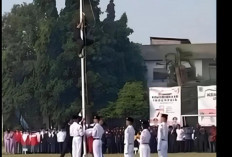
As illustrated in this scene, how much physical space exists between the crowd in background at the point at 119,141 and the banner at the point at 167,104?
64 cm

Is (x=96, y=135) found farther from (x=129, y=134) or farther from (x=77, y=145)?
(x=129, y=134)

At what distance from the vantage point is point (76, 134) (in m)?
14.6

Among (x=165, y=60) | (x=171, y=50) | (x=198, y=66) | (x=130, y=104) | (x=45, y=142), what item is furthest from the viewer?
(x=171, y=50)

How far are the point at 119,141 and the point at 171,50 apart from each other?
17.9m

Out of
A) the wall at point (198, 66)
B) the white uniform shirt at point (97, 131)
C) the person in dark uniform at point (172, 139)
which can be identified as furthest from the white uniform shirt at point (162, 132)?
the wall at point (198, 66)

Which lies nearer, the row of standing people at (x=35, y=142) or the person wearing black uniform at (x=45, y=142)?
the row of standing people at (x=35, y=142)

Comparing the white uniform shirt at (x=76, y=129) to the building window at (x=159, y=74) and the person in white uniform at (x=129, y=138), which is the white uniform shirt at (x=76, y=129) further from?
the building window at (x=159, y=74)

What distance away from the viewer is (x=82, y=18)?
15609 millimetres

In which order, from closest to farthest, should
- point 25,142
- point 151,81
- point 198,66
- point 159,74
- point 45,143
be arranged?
point 45,143 < point 25,142 < point 198,66 < point 159,74 < point 151,81

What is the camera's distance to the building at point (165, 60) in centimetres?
3931

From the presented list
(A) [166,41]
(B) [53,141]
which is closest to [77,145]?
(B) [53,141]
